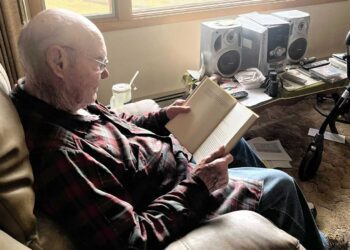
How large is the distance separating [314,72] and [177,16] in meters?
0.92

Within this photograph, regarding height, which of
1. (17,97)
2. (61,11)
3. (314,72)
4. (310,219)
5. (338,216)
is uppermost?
(61,11)

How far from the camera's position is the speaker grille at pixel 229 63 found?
2.08 metres

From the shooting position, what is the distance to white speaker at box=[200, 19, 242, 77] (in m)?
2.02

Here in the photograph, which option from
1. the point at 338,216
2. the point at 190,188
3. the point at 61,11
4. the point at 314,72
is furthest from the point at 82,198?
the point at 314,72

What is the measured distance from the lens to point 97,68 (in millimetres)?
1039

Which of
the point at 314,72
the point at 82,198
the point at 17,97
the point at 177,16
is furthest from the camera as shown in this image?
the point at 177,16

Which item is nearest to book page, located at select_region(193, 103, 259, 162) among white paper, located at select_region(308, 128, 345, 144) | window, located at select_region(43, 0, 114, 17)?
window, located at select_region(43, 0, 114, 17)

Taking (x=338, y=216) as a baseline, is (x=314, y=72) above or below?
above

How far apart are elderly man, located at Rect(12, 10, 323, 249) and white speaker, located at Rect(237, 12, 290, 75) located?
1.00 metres

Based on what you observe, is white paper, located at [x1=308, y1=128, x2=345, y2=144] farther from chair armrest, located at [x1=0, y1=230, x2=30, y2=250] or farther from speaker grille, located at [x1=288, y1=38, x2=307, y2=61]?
chair armrest, located at [x1=0, y1=230, x2=30, y2=250]

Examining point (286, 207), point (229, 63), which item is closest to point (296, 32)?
point (229, 63)

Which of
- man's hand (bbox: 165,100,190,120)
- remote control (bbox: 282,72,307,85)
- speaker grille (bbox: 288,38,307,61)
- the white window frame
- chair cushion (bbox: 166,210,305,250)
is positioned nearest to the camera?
chair cushion (bbox: 166,210,305,250)

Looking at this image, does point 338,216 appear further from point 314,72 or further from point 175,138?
point 175,138

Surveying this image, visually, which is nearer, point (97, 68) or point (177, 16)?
point (97, 68)
